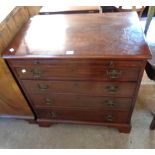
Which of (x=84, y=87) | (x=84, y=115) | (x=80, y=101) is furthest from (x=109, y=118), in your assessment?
→ (x=84, y=87)

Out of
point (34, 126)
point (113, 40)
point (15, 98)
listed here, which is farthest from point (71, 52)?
point (34, 126)

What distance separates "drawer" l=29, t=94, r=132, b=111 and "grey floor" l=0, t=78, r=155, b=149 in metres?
0.32

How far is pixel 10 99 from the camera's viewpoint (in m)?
1.27

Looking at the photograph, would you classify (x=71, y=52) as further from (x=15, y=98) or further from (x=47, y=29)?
(x=15, y=98)

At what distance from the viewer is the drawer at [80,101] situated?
1.11 metres

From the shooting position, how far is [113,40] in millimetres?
941

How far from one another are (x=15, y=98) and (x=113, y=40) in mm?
844

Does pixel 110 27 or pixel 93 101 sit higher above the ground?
pixel 110 27

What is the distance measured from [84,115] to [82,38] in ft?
2.04

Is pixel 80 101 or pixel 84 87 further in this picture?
pixel 80 101

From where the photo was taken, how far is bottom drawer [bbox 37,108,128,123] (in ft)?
4.05

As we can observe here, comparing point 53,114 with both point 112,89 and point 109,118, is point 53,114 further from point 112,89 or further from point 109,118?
point 112,89

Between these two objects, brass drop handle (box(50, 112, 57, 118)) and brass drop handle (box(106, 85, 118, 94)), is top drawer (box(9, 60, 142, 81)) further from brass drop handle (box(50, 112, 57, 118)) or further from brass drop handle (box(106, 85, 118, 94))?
brass drop handle (box(50, 112, 57, 118))
